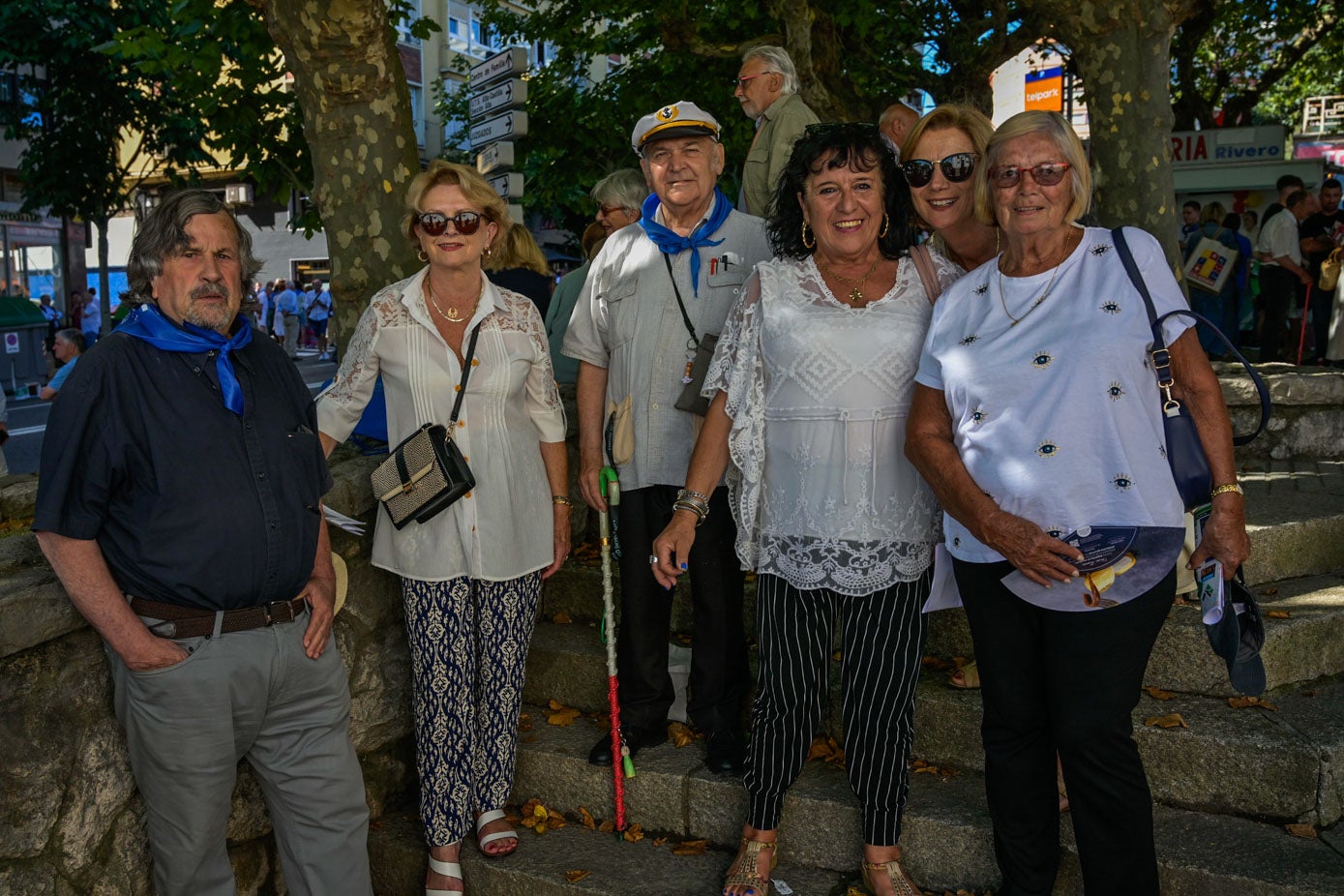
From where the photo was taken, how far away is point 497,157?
30.7ft

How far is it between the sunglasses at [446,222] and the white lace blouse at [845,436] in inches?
38.0

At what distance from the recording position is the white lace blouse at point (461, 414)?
3.50 m

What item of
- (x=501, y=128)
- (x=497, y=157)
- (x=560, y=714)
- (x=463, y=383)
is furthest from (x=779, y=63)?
(x=501, y=128)

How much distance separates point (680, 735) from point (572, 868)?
632mm

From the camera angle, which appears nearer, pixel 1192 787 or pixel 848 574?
pixel 848 574

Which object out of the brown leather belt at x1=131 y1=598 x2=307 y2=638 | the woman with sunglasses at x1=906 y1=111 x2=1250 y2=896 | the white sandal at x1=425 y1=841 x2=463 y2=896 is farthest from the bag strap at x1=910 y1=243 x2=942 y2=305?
the white sandal at x1=425 y1=841 x2=463 y2=896

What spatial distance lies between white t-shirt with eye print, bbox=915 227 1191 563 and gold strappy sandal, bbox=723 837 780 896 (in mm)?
1172

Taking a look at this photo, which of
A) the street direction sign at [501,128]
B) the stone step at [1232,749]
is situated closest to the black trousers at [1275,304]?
the street direction sign at [501,128]

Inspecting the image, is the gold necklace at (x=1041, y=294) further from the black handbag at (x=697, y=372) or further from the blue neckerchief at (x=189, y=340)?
the blue neckerchief at (x=189, y=340)

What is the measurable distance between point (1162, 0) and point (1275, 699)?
430 cm

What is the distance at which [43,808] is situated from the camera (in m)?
2.88

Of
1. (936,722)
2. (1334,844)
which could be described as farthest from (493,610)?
(1334,844)

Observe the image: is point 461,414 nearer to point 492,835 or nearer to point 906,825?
point 492,835

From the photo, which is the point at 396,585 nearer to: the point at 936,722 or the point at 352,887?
the point at 352,887
